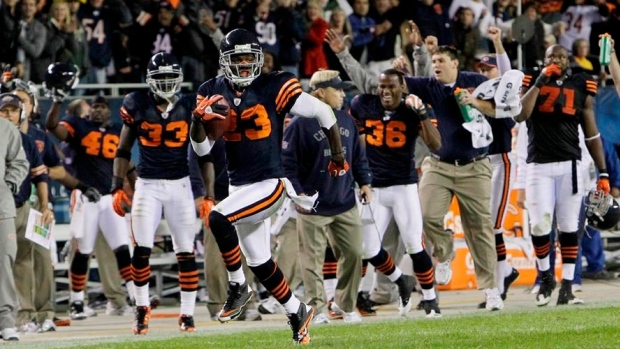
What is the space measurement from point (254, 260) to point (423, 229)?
3.49m

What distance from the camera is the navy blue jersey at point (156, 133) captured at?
10.4 metres

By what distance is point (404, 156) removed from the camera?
1089 cm

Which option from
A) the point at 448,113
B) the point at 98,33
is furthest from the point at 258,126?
the point at 98,33

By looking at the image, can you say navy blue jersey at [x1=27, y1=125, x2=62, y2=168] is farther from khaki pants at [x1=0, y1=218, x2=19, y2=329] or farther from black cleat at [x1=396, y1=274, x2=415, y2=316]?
black cleat at [x1=396, y1=274, x2=415, y2=316]

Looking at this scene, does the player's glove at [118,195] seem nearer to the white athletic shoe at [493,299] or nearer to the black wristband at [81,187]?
the black wristband at [81,187]

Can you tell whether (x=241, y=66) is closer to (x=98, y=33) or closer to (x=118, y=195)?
(x=118, y=195)

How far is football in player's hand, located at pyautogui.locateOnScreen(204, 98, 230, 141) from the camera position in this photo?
8.09 m

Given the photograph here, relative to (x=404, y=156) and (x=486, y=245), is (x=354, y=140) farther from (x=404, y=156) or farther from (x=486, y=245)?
(x=486, y=245)

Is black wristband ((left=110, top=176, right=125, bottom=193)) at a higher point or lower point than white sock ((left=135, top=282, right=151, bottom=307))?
higher

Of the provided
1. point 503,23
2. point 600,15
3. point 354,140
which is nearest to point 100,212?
point 354,140

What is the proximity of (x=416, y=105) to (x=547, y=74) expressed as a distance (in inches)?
55.0

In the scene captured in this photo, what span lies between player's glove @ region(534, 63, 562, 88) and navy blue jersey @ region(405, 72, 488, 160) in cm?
47

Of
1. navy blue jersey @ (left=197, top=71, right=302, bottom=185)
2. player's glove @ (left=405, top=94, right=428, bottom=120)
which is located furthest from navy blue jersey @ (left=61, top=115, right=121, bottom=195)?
navy blue jersey @ (left=197, top=71, right=302, bottom=185)

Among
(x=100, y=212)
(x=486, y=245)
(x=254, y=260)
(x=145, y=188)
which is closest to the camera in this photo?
(x=254, y=260)
